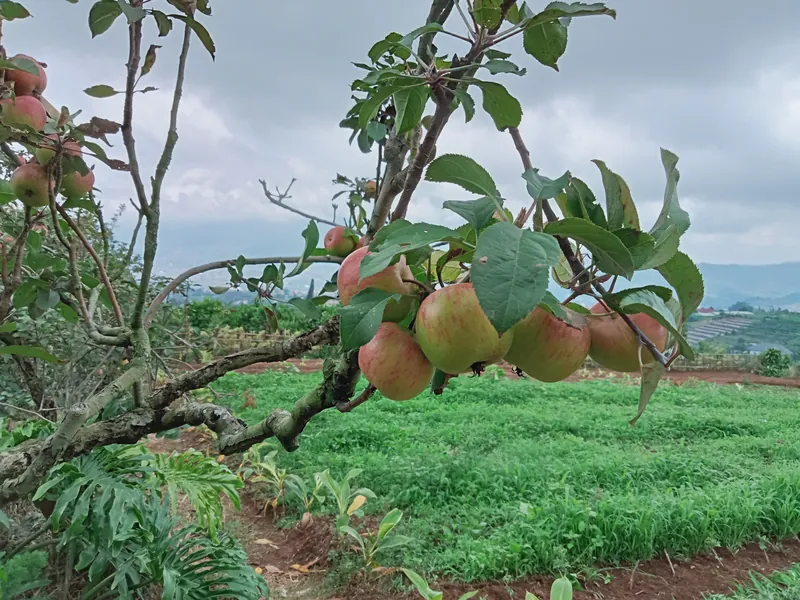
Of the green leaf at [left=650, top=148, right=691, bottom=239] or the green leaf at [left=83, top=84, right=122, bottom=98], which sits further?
the green leaf at [left=83, top=84, right=122, bottom=98]

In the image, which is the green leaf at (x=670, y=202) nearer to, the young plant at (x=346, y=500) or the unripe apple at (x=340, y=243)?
the unripe apple at (x=340, y=243)

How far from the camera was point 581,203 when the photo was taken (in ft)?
1.22

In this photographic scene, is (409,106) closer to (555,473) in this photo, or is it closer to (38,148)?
(38,148)

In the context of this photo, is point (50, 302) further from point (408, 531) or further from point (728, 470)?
point (728, 470)

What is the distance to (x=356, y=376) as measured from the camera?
541 millimetres

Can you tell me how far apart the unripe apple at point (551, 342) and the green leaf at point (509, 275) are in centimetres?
12

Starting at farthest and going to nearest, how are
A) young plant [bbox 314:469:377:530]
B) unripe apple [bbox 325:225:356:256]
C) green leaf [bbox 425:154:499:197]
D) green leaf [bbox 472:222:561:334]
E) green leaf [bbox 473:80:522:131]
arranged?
young plant [bbox 314:469:377:530] → unripe apple [bbox 325:225:356:256] → green leaf [bbox 473:80:522:131] → green leaf [bbox 425:154:499:197] → green leaf [bbox 472:222:561:334]

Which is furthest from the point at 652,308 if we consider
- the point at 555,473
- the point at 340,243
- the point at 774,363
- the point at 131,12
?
the point at 774,363

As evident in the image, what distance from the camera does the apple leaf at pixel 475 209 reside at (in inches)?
13.1

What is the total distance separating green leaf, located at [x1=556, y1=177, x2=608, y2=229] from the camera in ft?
1.24

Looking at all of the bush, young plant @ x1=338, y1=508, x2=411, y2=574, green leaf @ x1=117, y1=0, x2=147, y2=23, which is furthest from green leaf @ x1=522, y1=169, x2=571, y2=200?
the bush

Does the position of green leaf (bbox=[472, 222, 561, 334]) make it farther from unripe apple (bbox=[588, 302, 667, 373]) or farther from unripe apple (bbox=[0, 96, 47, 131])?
unripe apple (bbox=[0, 96, 47, 131])

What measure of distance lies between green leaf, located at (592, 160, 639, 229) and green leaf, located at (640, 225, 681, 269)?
0.15 feet

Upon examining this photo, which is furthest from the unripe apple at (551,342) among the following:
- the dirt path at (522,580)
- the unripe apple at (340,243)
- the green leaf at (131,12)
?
the dirt path at (522,580)
